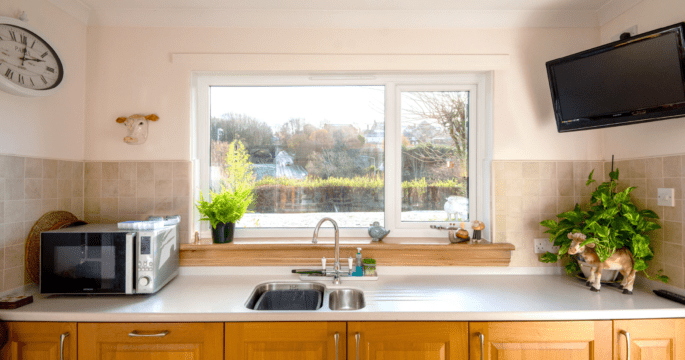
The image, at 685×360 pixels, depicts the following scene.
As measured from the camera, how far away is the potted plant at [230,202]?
206 cm

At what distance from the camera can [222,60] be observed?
2145 mm

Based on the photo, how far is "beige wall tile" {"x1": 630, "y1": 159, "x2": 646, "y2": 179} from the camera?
188cm

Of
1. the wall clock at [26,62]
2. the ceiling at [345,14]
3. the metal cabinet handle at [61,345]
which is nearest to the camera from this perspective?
the metal cabinet handle at [61,345]

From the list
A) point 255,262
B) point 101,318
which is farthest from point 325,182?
point 101,318

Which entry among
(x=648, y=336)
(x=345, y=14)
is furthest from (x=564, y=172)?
(x=345, y=14)

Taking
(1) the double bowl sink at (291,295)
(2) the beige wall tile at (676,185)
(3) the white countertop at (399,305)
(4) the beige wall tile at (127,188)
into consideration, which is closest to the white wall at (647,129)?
(2) the beige wall tile at (676,185)

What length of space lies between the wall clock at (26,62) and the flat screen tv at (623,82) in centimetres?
268

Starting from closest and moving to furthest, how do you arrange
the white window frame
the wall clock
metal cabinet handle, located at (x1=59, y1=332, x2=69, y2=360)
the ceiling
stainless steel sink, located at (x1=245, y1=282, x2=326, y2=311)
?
metal cabinet handle, located at (x1=59, y1=332, x2=69, y2=360)
the wall clock
stainless steel sink, located at (x1=245, y1=282, x2=326, y2=311)
the ceiling
the white window frame

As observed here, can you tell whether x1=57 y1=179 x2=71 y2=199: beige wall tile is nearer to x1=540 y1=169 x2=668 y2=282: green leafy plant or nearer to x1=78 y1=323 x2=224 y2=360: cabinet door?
x1=78 y1=323 x2=224 y2=360: cabinet door

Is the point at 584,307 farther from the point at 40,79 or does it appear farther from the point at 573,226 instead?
the point at 40,79

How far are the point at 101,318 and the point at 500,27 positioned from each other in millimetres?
2616

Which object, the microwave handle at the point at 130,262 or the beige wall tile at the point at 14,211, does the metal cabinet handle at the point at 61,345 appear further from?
the beige wall tile at the point at 14,211

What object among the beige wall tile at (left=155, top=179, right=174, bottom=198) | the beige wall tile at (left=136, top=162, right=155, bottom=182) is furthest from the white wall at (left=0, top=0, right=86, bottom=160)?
the beige wall tile at (left=155, top=179, right=174, bottom=198)

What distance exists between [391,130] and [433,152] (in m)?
0.32
